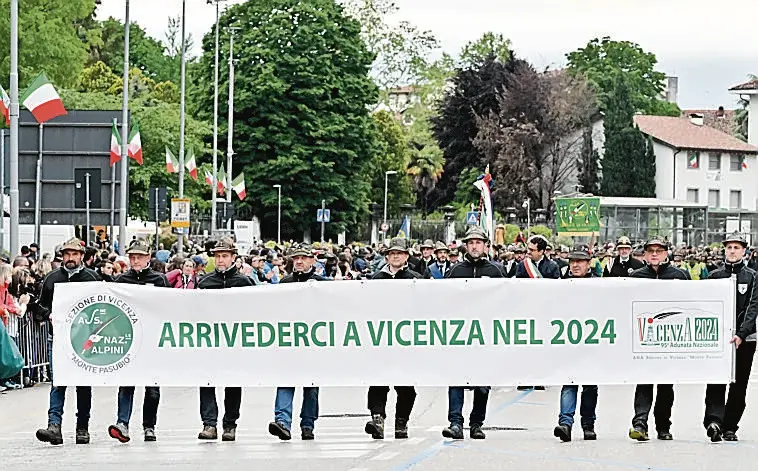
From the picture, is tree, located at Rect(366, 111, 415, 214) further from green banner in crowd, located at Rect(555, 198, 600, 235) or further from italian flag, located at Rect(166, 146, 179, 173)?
italian flag, located at Rect(166, 146, 179, 173)

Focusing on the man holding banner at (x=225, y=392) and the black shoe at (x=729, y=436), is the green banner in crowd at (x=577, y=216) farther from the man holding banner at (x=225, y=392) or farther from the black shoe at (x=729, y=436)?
the man holding banner at (x=225, y=392)

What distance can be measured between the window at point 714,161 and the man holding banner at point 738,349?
87.5 meters

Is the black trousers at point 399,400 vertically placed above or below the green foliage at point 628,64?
below

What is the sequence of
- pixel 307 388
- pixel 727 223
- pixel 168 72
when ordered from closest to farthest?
pixel 307 388, pixel 727 223, pixel 168 72

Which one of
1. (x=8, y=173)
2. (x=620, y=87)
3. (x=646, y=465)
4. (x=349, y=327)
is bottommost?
(x=646, y=465)

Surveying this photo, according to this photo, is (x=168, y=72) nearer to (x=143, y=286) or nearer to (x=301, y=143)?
(x=301, y=143)

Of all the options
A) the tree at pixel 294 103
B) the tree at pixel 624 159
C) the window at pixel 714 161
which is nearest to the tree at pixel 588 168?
the tree at pixel 624 159

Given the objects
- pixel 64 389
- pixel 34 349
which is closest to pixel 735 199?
pixel 34 349

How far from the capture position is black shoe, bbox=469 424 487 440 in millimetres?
13492

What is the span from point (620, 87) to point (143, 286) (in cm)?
8804

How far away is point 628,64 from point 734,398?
10733 cm

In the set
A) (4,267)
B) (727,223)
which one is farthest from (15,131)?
(727,223)

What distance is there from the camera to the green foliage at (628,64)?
381ft

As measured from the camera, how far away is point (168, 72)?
122 meters
